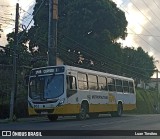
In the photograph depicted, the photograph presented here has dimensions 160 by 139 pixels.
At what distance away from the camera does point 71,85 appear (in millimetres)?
25203

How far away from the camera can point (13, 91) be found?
1136 inches

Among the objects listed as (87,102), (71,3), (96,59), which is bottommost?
(87,102)

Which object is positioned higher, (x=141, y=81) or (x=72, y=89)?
(x=141, y=81)

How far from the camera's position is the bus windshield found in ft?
81.5

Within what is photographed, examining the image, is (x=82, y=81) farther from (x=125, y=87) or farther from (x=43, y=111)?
(x=125, y=87)

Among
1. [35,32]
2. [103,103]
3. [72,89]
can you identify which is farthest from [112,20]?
[72,89]

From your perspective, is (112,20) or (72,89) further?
(112,20)

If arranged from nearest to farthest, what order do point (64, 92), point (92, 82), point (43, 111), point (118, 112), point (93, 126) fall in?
point (93, 126), point (64, 92), point (43, 111), point (92, 82), point (118, 112)

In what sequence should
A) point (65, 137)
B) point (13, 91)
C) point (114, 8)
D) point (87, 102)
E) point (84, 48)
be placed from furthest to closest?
point (114, 8)
point (84, 48)
point (13, 91)
point (87, 102)
point (65, 137)

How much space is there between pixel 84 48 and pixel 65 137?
3679 cm

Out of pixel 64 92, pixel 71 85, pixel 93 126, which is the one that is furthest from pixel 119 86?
pixel 93 126

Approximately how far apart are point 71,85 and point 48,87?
51.8 inches

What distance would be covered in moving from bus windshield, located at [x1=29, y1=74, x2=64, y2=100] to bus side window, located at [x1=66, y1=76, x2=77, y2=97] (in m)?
0.39

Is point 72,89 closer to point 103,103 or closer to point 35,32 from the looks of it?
point 103,103
